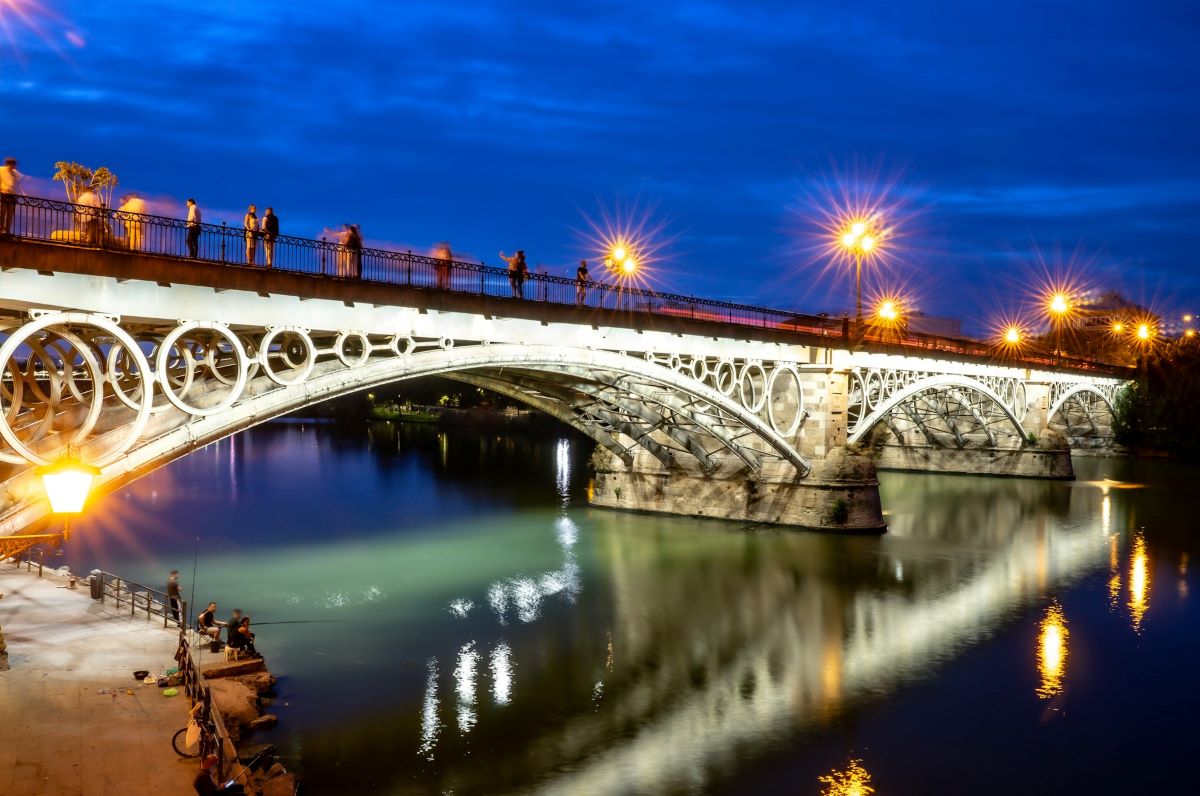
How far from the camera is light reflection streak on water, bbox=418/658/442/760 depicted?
12.6 meters

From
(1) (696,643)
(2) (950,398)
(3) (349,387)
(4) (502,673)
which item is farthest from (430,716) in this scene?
(2) (950,398)

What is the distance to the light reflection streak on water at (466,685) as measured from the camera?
537 inches

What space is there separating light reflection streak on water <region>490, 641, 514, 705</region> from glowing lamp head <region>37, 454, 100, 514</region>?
7.81 m

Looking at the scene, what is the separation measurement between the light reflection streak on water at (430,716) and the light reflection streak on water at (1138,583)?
14.0 m

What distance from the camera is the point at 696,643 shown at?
60.9 ft

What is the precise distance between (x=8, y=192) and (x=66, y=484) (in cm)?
674

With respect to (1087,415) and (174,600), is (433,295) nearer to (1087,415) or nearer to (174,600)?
(174,600)

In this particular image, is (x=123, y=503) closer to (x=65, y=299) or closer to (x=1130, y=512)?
(x=65, y=299)

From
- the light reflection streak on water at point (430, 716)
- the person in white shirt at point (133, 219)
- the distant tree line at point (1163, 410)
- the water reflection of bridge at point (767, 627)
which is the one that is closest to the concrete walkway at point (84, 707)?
the light reflection streak on water at point (430, 716)

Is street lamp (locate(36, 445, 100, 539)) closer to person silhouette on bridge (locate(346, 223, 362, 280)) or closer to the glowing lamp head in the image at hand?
the glowing lamp head

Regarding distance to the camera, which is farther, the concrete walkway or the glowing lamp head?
the concrete walkway

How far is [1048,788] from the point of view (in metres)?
11.8

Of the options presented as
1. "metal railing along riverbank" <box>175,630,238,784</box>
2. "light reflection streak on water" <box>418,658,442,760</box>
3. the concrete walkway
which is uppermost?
"metal railing along riverbank" <box>175,630,238,784</box>

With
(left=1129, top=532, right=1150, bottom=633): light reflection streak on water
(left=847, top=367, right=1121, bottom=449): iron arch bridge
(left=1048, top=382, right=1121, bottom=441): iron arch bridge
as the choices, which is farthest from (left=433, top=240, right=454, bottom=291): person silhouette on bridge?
(left=1048, top=382, right=1121, bottom=441): iron arch bridge
